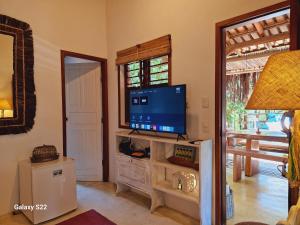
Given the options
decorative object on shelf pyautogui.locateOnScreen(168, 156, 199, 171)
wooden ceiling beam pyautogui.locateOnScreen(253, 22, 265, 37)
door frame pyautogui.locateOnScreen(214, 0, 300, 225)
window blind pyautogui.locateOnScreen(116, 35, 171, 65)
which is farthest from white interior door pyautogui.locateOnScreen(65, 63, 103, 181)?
wooden ceiling beam pyautogui.locateOnScreen(253, 22, 265, 37)

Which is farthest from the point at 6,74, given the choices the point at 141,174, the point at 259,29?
the point at 259,29

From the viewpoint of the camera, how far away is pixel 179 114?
2.44 meters

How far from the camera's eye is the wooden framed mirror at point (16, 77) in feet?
8.69

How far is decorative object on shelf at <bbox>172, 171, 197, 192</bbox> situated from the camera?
2.43m

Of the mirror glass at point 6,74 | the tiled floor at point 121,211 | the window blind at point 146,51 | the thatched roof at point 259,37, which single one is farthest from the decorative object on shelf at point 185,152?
the mirror glass at point 6,74

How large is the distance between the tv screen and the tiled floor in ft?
3.35

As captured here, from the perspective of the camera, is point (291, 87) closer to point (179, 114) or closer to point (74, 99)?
point (179, 114)

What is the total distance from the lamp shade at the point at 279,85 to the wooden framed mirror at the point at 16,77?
2775 millimetres

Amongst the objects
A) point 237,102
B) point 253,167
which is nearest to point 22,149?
point 253,167

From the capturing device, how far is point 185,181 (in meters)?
2.46

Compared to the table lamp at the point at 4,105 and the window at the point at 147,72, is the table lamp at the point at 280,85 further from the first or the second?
the table lamp at the point at 4,105

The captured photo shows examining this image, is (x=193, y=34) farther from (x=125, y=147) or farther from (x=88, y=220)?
(x=88, y=220)

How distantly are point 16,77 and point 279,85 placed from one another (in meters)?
2.92

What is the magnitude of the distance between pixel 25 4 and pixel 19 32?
410 millimetres
